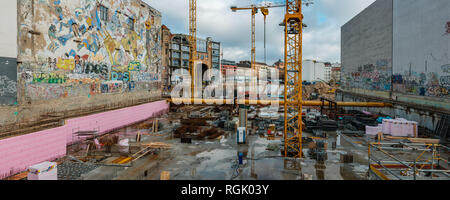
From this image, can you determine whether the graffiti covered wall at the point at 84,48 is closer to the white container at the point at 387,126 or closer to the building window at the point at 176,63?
the white container at the point at 387,126

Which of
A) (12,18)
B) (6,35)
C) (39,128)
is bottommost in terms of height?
(39,128)

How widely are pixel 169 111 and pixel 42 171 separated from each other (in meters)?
26.8

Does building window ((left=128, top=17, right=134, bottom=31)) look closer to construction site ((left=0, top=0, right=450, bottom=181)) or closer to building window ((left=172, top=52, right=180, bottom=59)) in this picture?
construction site ((left=0, top=0, right=450, bottom=181))

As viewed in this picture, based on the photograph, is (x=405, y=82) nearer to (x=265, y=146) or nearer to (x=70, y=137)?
(x=265, y=146)

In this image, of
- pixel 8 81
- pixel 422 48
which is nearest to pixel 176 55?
pixel 8 81

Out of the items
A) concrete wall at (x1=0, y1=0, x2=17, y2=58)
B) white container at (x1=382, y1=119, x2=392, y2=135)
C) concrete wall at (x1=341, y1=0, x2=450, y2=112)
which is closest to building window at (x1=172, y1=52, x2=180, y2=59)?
concrete wall at (x1=341, y1=0, x2=450, y2=112)

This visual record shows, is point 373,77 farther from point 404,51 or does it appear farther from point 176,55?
point 176,55

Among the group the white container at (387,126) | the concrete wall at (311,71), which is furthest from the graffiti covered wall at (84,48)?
the concrete wall at (311,71)

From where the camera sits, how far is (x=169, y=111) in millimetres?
36906

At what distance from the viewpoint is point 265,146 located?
18.3m

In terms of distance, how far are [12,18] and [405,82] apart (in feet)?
122

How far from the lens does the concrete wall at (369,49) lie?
31.2 meters
